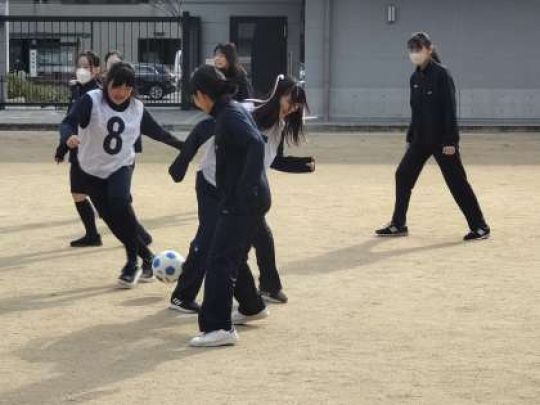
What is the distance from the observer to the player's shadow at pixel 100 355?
563 centimetres

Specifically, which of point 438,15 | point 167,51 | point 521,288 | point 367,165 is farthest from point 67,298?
point 167,51

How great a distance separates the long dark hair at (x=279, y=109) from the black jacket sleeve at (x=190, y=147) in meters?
0.59

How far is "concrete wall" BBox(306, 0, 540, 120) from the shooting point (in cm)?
2655

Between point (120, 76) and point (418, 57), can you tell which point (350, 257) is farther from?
point (120, 76)

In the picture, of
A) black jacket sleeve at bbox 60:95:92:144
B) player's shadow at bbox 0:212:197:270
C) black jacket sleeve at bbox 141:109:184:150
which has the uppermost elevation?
black jacket sleeve at bbox 60:95:92:144

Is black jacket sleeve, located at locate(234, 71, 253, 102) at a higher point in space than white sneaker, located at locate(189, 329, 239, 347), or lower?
higher

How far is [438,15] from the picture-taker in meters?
26.6

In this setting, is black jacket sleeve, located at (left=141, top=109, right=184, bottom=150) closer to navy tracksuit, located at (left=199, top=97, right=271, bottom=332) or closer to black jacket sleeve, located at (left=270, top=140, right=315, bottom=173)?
black jacket sleeve, located at (left=270, top=140, right=315, bottom=173)

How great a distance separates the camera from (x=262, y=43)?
1229 inches

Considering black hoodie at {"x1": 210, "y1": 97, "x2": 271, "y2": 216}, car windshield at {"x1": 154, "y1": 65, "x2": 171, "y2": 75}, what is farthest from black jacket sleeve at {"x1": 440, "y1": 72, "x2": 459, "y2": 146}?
car windshield at {"x1": 154, "y1": 65, "x2": 171, "y2": 75}

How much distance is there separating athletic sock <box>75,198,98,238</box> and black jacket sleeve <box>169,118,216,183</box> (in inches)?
122

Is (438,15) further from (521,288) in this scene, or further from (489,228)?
(521,288)

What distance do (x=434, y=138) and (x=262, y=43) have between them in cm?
2111

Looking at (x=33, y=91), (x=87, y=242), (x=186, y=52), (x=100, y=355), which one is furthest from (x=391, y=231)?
(x=33, y=91)
